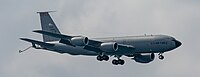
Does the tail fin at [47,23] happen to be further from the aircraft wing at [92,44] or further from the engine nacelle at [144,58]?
the engine nacelle at [144,58]

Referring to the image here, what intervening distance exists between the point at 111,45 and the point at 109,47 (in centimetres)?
46

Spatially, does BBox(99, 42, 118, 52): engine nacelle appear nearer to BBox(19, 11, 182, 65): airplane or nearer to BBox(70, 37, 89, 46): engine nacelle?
BBox(19, 11, 182, 65): airplane

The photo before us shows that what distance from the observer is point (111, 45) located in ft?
427

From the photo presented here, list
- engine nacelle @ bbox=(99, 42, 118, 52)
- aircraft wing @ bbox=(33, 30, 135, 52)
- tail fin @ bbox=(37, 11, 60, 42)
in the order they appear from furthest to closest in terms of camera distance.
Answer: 1. tail fin @ bbox=(37, 11, 60, 42)
2. engine nacelle @ bbox=(99, 42, 118, 52)
3. aircraft wing @ bbox=(33, 30, 135, 52)

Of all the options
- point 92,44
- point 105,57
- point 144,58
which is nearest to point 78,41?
point 92,44

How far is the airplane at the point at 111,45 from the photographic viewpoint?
424ft

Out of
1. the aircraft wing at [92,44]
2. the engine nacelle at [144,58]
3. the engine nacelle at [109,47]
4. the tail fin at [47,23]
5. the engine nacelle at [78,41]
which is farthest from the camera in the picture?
the tail fin at [47,23]

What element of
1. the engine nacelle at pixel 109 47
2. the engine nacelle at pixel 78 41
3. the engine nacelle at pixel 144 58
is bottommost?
the engine nacelle at pixel 144 58

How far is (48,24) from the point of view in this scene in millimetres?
146500

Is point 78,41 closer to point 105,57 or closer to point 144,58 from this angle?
point 105,57

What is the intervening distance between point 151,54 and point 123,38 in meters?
6.81

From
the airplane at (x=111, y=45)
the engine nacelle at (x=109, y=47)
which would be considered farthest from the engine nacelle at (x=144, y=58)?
the engine nacelle at (x=109, y=47)

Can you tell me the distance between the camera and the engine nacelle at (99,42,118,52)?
129875 millimetres

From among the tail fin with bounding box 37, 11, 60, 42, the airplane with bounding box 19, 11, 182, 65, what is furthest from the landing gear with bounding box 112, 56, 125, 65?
the tail fin with bounding box 37, 11, 60, 42
